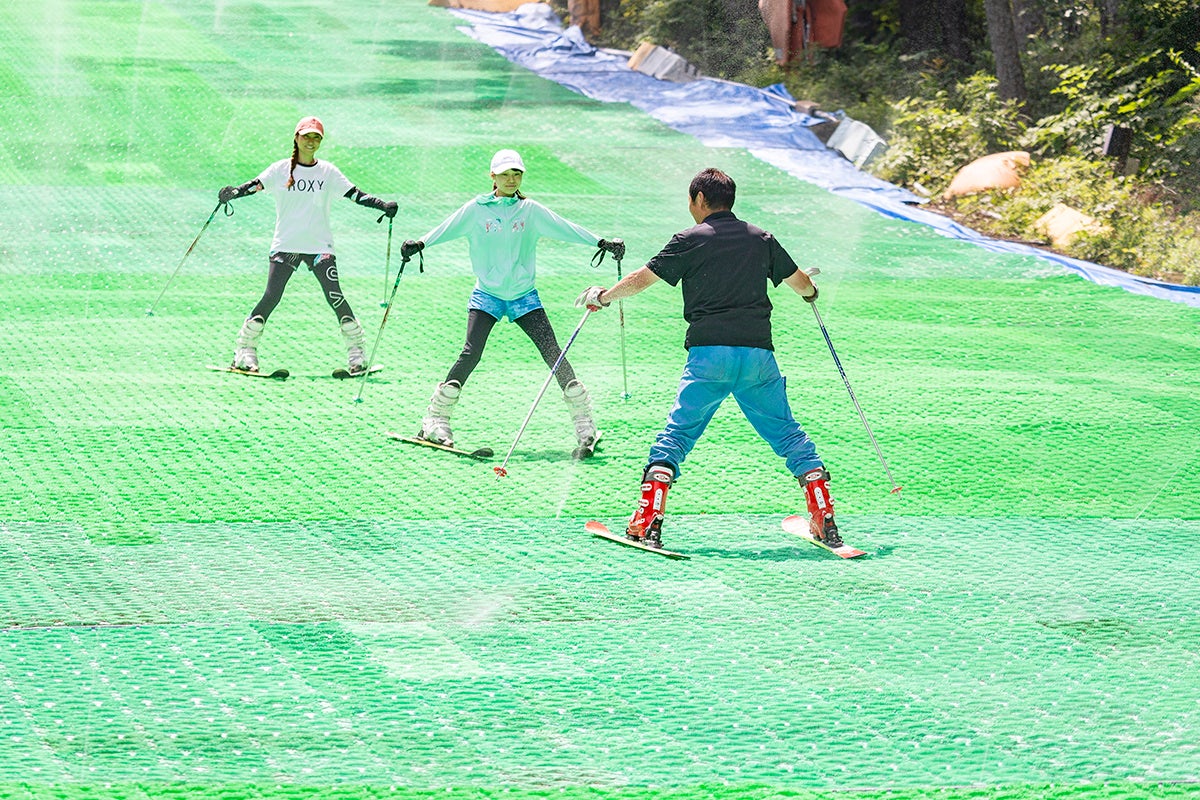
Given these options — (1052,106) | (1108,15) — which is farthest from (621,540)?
(1052,106)

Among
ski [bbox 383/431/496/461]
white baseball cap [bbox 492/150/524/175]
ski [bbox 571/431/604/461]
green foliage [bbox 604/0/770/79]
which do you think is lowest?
ski [bbox 383/431/496/461]

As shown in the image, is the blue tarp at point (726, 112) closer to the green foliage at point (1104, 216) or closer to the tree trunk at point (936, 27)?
the green foliage at point (1104, 216)

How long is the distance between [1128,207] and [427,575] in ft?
38.5

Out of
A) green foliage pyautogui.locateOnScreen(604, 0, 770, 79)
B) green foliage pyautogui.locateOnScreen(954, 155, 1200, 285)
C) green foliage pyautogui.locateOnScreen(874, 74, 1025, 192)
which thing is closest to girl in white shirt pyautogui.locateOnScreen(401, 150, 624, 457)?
green foliage pyautogui.locateOnScreen(954, 155, 1200, 285)

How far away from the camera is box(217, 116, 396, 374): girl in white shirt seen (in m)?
10.6

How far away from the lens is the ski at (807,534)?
7.31m

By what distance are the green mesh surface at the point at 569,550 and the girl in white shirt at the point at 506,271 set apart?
316mm

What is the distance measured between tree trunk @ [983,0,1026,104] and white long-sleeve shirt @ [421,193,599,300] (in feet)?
39.8

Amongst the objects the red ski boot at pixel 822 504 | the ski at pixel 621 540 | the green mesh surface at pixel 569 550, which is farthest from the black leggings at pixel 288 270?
the red ski boot at pixel 822 504

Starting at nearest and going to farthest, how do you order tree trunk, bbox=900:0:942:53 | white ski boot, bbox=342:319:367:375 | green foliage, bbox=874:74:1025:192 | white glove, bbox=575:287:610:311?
white glove, bbox=575:287:610:311
white ski boot, bbox=342:319:367:375
green foliage, bbox=874:74:1025:192
tree trunk, bbox=900:0:942:53

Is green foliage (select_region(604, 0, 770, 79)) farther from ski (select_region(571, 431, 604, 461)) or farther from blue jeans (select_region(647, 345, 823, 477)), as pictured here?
blue jeans (select_region(647, 345, 823, 477))

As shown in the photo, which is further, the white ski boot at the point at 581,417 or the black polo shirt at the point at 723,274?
the white ski boot at the point at 581,417

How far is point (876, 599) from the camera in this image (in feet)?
22.0

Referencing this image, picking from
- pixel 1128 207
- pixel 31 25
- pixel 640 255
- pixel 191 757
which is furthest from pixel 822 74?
pixel 191 757
